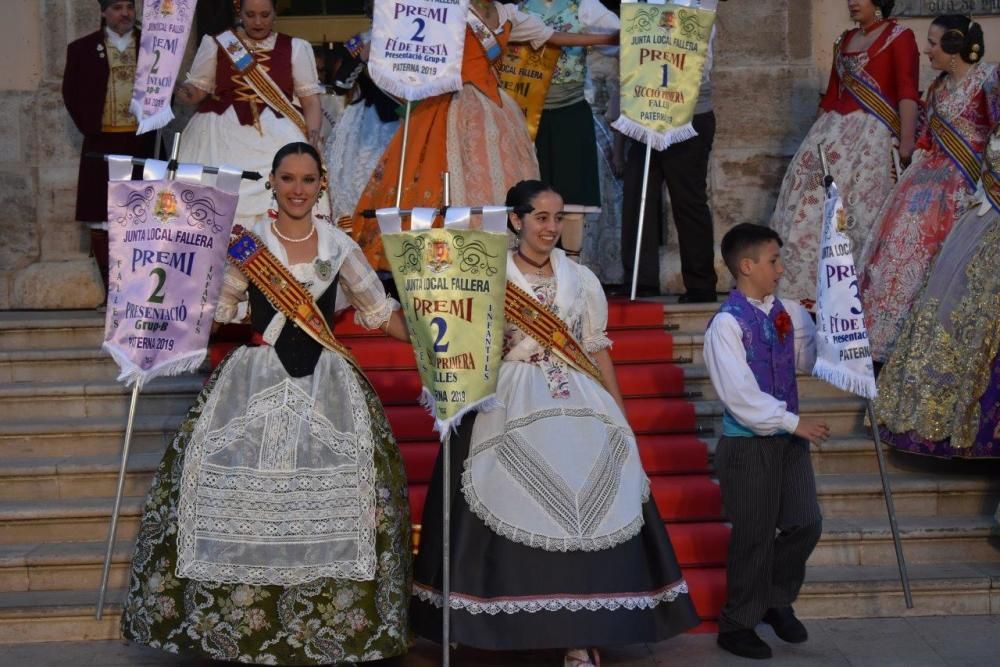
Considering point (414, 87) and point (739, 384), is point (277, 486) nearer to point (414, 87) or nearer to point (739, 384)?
point (739, 384)

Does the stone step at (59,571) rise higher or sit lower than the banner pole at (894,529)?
lower

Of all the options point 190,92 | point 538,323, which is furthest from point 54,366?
point 538,323

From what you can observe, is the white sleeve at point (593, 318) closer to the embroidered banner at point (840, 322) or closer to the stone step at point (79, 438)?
the embroidered banner at point (840, 322)

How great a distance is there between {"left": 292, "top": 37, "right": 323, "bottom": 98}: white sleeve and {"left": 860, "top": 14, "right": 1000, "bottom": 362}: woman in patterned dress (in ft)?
10.3

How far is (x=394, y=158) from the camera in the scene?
9031 millimetres

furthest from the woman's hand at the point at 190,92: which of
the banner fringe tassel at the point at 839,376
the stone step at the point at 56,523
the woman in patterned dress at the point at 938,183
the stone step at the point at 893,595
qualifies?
the stone step at the point at 893,595

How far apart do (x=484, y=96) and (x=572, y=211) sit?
0.79m

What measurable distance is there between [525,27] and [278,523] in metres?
4.18

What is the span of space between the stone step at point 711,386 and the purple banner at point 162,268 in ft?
9.64

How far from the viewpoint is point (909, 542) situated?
7324 millimetres

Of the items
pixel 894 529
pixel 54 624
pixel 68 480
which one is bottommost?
pixel 54 624

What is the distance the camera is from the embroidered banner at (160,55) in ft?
26.9

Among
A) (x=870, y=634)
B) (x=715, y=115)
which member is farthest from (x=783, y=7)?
(x=870, y=634)

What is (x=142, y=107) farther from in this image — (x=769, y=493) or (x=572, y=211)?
(x=769, y=493)
